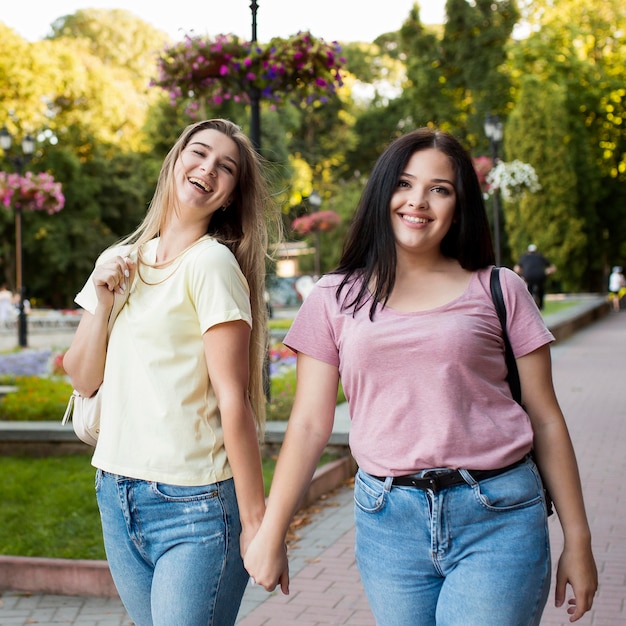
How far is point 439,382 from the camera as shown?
222 cm

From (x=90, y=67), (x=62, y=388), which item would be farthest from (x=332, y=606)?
(x=90, y=67)

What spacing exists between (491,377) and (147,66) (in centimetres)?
5277

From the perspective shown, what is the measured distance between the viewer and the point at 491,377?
89.6 inches

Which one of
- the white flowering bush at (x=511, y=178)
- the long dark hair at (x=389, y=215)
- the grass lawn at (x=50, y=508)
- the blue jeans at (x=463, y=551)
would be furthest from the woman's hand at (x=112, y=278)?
the white flowering bush at (x=511, y=178)

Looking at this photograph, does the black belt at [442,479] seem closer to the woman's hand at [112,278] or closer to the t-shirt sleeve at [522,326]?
the t-shirt sleeve at [522,326]

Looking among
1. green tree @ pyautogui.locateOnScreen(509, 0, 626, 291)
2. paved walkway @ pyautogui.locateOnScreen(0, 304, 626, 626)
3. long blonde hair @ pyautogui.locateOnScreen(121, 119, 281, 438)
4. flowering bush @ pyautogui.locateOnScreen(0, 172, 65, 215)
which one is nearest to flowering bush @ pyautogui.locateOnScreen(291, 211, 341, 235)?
green tree @ pyautogui.locateOnScreen(509, 0, 626, 291)

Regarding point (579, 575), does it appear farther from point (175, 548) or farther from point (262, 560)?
point (175, 548)

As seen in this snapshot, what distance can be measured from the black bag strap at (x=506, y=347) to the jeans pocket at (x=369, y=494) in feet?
1.31

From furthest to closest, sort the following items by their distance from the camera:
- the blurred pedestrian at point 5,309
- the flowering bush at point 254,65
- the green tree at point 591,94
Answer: the green tree at point 591,94 → the blurred pedestrian at point 5,309 → the flowering bush at point 254,65

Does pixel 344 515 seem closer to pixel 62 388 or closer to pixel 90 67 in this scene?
pixel 62 388

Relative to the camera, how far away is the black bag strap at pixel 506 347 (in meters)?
2.32

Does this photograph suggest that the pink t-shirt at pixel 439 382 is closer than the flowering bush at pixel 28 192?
Yes

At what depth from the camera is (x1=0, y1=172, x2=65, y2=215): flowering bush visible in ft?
72.0

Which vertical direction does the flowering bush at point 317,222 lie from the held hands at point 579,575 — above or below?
below
